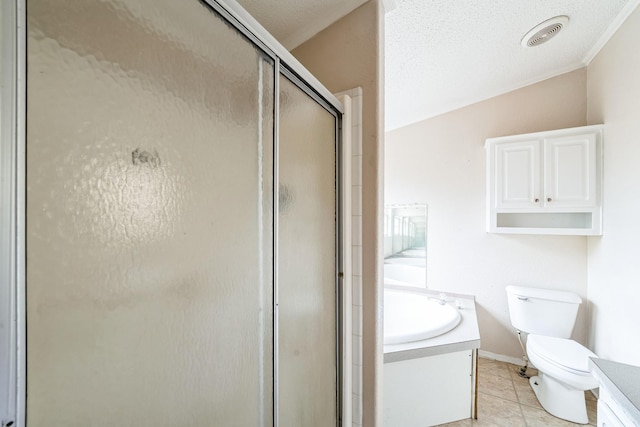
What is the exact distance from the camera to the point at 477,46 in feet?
5.60

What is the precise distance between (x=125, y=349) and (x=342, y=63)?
4.24ft

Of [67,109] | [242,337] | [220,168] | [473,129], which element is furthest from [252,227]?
[473,129]

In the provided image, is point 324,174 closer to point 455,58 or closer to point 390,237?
point 455,58

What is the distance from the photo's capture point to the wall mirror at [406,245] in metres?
2.83

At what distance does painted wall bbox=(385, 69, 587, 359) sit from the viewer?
2.22 meters

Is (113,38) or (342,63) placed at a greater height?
(342,63)

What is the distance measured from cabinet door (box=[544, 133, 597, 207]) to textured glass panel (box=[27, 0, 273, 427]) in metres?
2.44

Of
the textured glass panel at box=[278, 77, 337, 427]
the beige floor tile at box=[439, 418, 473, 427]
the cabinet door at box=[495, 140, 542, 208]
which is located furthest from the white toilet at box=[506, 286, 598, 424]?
the textured glass panel at box=[278, 77, 337, 427]

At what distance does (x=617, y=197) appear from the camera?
1.77 meters

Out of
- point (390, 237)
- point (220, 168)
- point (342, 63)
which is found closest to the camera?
point (220, 168)

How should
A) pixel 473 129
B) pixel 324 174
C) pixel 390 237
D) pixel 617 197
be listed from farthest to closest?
1. pixel 390 237
2. pixel 473 129
3. pixel 617 197
4. pixel 324 174

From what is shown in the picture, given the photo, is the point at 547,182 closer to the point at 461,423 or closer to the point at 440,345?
the point at 440,345

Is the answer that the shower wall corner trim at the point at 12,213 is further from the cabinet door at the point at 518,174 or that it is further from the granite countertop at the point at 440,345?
the cabinet door at the point at 518,174

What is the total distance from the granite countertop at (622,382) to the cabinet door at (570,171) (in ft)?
4.86
